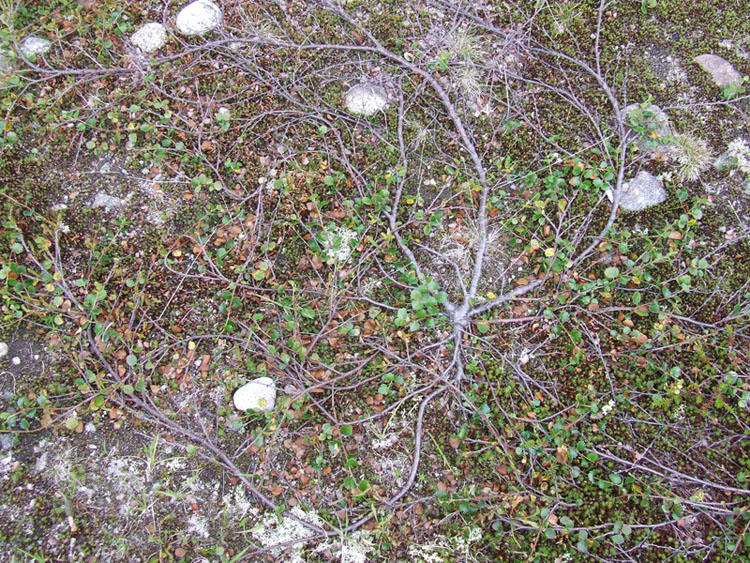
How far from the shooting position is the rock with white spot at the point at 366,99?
323 centimetres

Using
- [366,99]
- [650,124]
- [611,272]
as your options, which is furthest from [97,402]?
[650,124]

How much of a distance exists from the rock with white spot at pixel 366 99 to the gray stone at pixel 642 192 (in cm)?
172

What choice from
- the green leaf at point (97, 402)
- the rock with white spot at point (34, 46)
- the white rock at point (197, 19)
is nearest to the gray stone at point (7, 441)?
the green leaf at point (97, 402)

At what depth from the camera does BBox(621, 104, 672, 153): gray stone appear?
3125 millimetres

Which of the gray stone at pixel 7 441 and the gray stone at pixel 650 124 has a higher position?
the gray stone at pixel 650 124

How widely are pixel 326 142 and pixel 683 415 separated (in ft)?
9.19

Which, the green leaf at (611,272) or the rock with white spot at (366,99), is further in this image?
the rock with white spot at (366,99)

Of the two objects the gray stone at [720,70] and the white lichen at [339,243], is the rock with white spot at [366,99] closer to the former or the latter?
the white lichen at [339,243]

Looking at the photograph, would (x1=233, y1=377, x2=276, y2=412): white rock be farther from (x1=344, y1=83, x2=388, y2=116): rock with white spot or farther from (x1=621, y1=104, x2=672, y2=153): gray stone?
(x1=621, y1=104, x2=672, y2=153): gray stone

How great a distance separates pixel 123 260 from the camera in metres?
2.98

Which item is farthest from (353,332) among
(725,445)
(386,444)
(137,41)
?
(137,41)

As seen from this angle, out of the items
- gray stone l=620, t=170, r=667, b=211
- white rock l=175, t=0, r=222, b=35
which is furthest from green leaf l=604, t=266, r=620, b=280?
white rock l=175, t=0, r=222, b=35

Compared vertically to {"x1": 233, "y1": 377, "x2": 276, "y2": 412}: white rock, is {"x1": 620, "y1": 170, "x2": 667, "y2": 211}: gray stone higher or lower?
higher

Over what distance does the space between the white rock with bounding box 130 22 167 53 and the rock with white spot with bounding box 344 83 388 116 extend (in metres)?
1.34
